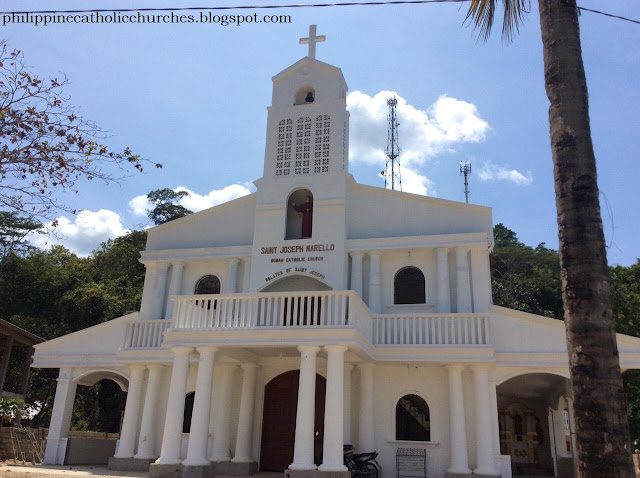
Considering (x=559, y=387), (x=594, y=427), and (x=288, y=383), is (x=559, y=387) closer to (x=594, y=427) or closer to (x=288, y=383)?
(x=288, y=383)

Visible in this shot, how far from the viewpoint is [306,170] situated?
20594 millimetres

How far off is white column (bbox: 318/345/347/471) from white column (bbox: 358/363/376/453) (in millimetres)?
2999

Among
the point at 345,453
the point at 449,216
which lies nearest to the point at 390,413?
the point at 345,453

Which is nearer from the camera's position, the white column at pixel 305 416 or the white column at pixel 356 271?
the white column at pixel 305 416

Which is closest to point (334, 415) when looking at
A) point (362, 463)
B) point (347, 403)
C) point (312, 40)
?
point (362, 463)

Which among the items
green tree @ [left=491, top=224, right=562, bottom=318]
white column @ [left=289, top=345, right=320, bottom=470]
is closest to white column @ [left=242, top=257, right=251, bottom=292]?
white column @ [left=289, top=345, right=320, bottom=470]

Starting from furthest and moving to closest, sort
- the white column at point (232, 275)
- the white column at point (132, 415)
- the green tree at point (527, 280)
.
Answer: the green tree at point (527, 280) < the white column at point (232, 275) < the white column at point (132, 415)

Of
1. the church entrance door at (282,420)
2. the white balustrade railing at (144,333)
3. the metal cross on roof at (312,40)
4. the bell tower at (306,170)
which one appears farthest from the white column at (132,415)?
the metal cross on roof at (312,40)

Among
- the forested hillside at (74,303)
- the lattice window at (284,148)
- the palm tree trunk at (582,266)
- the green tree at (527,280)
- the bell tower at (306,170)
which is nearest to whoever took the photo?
the palm tree trunk at (582,266)

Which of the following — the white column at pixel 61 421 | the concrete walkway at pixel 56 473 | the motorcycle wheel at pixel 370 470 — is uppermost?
the white column at pixel 61 421

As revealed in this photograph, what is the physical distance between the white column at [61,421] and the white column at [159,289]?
12.4 ft

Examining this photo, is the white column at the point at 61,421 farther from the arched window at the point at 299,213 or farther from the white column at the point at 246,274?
the arched window at the point at 299,213

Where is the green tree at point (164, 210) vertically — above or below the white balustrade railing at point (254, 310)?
above

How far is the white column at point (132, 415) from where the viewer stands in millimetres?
19422
